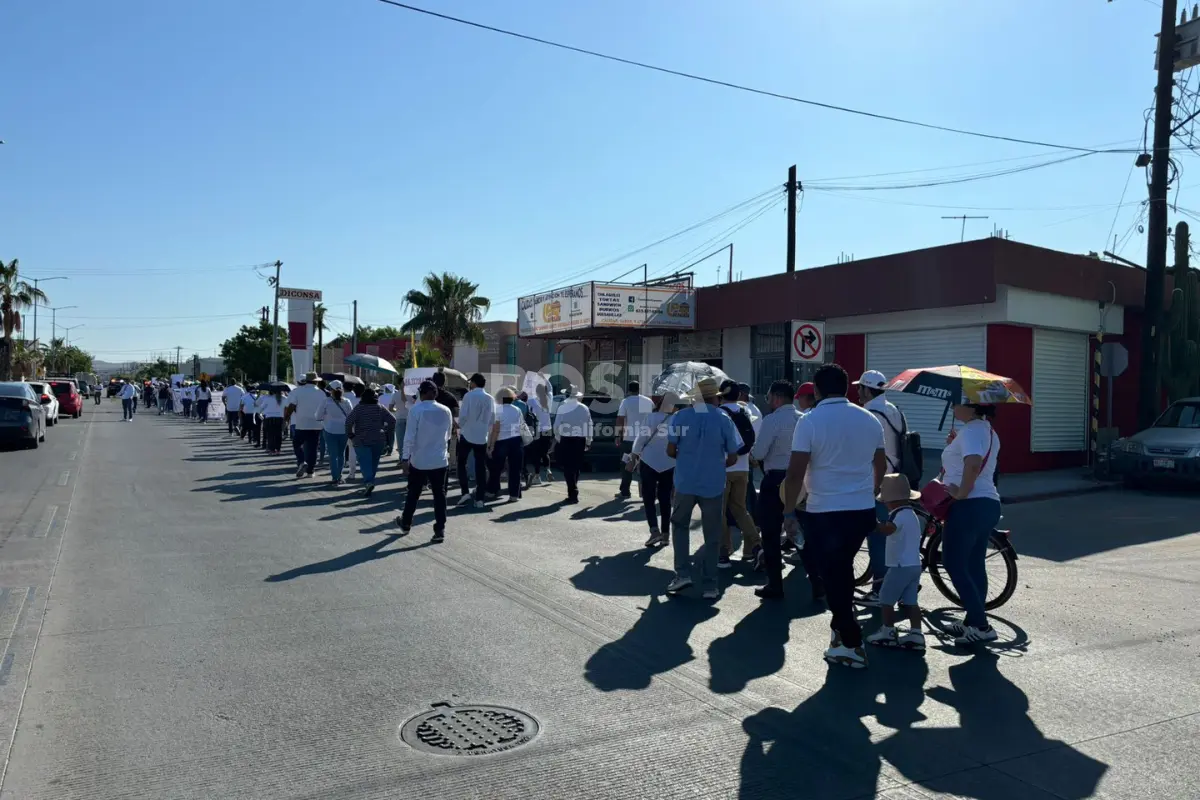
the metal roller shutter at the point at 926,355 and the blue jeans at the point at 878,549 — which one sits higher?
the metal roller shutter at the point at 926,355

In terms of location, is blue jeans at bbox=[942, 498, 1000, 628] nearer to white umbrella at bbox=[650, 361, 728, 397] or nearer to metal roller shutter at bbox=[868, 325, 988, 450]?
white umbrella at bbox=[650, 361, 728, 397]

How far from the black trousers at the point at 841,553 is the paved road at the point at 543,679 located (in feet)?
1.00

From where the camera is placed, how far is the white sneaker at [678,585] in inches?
302

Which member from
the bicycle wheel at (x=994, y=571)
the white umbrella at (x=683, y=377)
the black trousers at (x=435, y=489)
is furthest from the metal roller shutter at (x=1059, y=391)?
the black trousers at (x=435, y=489)

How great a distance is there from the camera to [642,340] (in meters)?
27.6

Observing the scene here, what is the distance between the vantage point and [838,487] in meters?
5.68

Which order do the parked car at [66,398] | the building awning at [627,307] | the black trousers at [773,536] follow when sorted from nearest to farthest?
the black trousers at [773,536] → the building awning at [627,307] → the parked car at [66,398]

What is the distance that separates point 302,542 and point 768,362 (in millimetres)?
15380

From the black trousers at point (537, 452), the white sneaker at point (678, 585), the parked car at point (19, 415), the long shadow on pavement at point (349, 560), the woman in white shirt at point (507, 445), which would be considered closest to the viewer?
the white sneaker at point (678, 585)

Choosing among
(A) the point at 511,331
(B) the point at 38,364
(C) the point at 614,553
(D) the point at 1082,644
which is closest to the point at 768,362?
(C) the point at 614,553

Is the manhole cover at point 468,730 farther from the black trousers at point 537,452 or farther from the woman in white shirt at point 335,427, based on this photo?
the woman in white shirt at point 335,427

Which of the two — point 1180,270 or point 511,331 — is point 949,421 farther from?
point 511,331

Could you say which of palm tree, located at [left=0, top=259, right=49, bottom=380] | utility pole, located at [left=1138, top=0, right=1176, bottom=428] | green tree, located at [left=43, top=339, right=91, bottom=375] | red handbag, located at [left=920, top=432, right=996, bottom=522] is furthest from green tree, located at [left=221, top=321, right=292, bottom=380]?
red handbag, located at [left=920, top=432, right=996, bottom=522]

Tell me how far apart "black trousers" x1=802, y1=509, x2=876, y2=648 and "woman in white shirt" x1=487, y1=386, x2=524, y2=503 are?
8.04 metres
